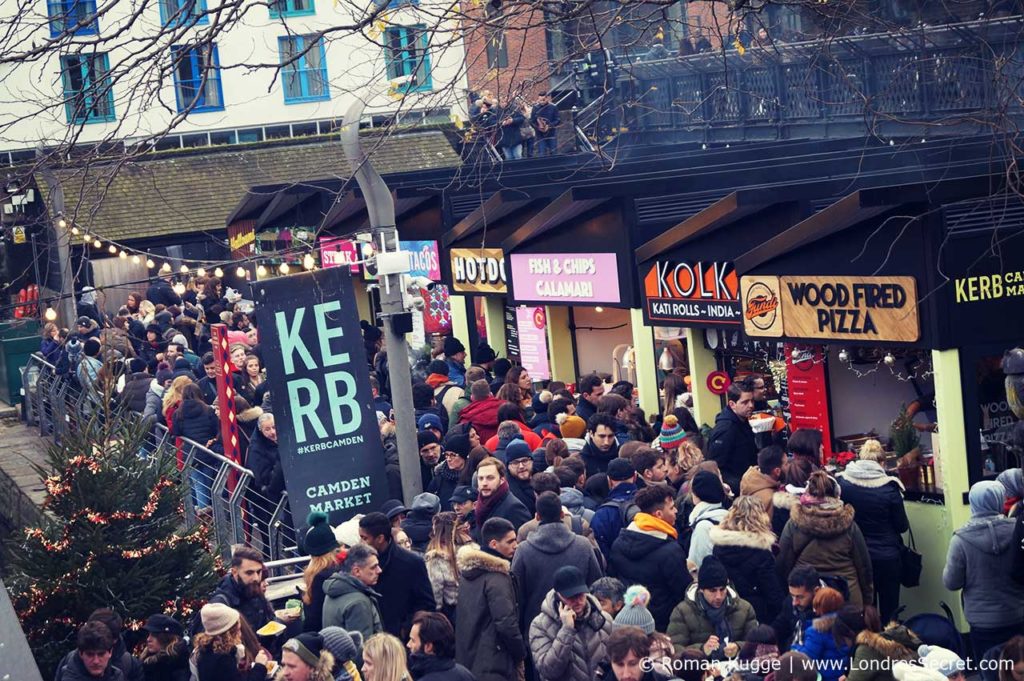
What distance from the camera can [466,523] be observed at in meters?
9.92

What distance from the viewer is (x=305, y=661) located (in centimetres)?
686

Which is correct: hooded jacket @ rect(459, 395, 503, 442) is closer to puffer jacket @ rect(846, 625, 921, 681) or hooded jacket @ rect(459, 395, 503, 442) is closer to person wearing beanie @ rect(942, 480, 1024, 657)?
person wearing beanie @ rect(942, 480, 1024, 657)

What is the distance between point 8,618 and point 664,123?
16837mm

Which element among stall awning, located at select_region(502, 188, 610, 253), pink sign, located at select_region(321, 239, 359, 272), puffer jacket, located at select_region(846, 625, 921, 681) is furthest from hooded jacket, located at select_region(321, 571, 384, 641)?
pink sign, located at select_region(321, 239, 359, 272)

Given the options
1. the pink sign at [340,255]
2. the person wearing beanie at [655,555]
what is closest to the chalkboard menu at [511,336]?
the pink sign at [340,255]

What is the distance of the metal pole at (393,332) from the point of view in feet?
39.4

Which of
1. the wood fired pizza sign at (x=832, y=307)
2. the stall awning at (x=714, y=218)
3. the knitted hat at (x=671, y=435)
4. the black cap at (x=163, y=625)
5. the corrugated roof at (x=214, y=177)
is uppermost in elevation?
the corrugated roof at (x=214, y=177)

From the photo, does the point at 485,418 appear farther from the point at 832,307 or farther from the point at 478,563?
the point at 478,563

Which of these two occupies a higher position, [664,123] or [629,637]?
[664,123]

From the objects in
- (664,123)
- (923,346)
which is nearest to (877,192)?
(923,346)

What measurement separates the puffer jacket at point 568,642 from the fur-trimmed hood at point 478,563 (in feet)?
1.63

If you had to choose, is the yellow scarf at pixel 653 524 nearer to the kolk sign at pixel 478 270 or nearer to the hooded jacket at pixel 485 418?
the hooded jacket at pixel 485 418

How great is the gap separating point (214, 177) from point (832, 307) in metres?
25.4

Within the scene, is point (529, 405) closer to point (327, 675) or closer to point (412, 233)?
point (412, 233)
